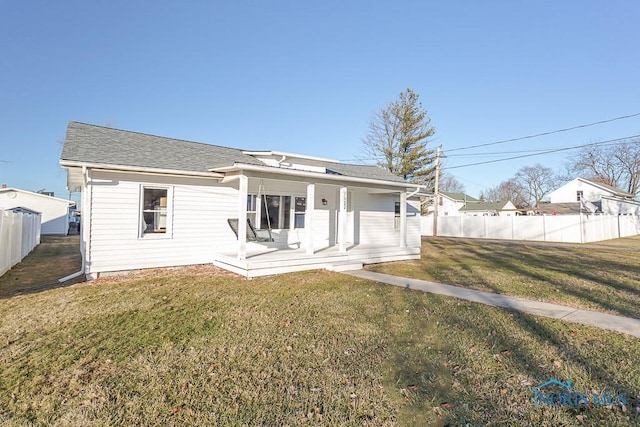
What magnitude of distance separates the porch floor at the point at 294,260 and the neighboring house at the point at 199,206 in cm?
3

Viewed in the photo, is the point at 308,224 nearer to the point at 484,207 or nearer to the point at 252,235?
the point at 252,235

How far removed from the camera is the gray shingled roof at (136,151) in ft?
25.8

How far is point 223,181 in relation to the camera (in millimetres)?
9609

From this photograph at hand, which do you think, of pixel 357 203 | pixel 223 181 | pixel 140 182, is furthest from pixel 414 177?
pixel 140 182

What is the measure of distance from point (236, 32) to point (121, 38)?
5.53m

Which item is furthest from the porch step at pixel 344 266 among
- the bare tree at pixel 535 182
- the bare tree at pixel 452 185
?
the bare tree at pixel 452 185

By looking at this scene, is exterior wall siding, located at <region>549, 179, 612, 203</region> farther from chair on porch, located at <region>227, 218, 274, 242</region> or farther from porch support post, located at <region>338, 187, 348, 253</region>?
chair on porch, located at <region>227, 218, 274, 242</region>

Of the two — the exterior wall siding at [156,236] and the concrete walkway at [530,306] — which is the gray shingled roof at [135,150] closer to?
the exterior wall siding at [156,236]

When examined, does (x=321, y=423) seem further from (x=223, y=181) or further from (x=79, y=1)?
(x=79, y=1)

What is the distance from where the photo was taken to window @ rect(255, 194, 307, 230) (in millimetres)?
10500

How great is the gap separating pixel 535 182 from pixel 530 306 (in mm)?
61580

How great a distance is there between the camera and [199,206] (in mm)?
9273

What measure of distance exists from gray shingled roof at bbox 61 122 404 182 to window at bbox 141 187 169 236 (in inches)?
29.8

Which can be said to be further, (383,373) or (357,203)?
(357,203)
